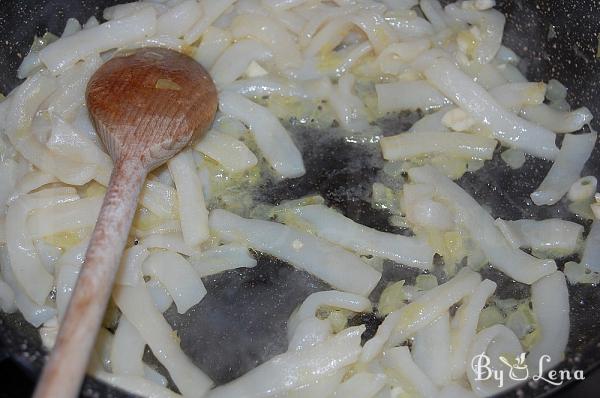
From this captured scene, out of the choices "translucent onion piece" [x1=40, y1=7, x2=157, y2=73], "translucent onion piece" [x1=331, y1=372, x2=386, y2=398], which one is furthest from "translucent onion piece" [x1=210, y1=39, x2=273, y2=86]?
"translucent onion piece" [x1=331, y1=372, x2=386, y2=398]

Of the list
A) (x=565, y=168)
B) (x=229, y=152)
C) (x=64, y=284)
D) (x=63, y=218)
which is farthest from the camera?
(x=565, y=168)

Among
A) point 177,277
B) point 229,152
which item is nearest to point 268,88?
point 229,152

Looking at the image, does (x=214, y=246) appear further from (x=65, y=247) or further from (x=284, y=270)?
(x=65, y=247)

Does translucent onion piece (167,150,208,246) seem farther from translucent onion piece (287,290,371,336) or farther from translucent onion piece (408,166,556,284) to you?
translucent onion piece (408,166,556,284)

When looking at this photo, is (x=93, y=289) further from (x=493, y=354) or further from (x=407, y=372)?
(x=493, y=354)

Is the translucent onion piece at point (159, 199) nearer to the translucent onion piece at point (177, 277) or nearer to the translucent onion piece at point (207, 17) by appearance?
the translucent onion piece at point (177, 277)
